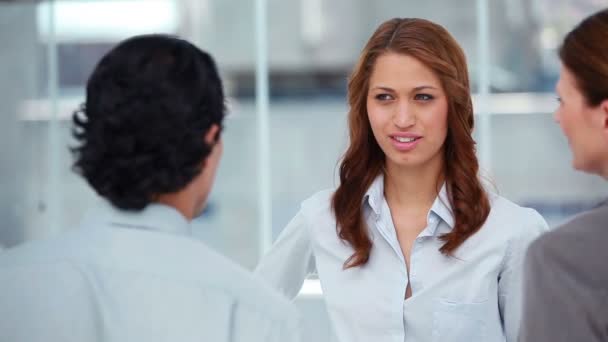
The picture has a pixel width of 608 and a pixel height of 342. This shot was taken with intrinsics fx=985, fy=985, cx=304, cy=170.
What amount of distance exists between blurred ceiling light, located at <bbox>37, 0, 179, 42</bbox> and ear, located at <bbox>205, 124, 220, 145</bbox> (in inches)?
388

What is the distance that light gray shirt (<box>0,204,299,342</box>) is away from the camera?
1.20 metres

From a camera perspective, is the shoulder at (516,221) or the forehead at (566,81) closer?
the forehead at (566,81)

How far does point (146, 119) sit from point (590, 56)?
615 mm

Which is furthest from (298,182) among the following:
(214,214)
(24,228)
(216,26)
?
(24,228)

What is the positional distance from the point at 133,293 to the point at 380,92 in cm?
103

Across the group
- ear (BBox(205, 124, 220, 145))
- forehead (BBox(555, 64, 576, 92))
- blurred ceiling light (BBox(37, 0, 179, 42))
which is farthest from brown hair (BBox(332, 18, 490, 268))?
blurred ceiling light (BBox(37, 0, 179, 42))

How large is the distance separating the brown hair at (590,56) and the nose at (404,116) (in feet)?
2.10

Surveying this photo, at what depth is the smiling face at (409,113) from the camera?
80.6 inches

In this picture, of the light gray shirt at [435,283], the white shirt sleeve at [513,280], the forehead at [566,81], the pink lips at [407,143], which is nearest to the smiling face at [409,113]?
the pink lips at [407,143]

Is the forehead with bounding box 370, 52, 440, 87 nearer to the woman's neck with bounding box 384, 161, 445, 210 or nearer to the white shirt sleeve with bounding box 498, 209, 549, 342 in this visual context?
the woman's neck with bounding box 384, 161, 445, 210

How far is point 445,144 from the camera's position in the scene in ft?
7.13

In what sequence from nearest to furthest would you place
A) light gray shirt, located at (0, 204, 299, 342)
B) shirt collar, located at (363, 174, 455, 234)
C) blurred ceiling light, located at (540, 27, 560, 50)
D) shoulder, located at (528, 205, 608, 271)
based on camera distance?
1. light gray shirt, located at (0, 204, 299, 342)
2. shoulder, located at (528, 205, 608, 271)
3. shirt collar, located at (363, 174, 455, 234)
4. blurred ceiling light, located at (540, 27, 560, 50)

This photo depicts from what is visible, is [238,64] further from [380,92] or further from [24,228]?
[380,92]

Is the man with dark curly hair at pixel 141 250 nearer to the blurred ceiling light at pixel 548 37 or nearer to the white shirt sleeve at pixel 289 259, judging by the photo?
the white shirt sleeve at pixel 289 259
